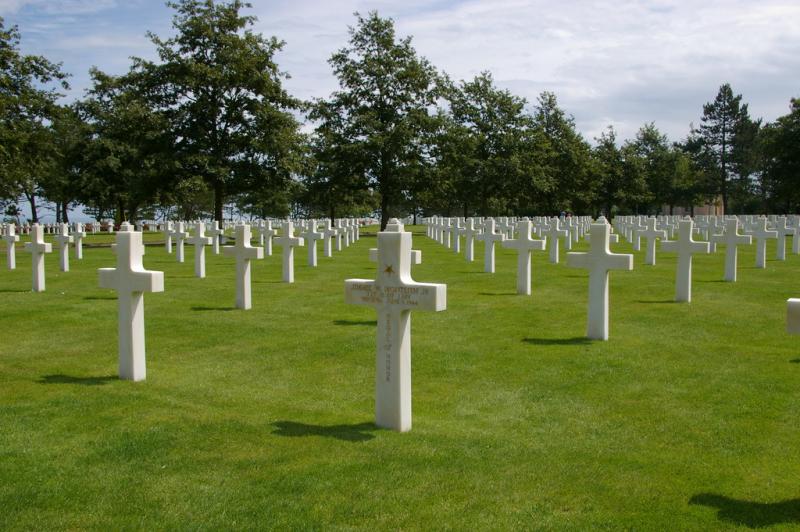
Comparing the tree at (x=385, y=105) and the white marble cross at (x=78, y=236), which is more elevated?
the tree at (x=385, y=105)

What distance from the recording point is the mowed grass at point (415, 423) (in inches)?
173

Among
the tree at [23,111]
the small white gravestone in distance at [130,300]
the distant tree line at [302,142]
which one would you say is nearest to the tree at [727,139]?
the distant tree line at [302,142]

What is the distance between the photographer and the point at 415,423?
19.7ft

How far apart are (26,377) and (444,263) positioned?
46.8 ft

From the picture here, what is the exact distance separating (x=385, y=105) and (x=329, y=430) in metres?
41.6

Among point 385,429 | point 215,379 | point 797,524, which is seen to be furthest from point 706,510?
point 215,379

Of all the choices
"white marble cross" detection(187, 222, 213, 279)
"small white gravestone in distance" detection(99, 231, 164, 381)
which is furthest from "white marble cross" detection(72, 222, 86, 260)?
"small white gravestone in distance" detection(99, 231, 164, 381)

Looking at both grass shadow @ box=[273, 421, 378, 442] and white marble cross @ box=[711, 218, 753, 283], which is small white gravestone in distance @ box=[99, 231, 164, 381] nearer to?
grass shadow @ box=[273, 421, 378, 442]

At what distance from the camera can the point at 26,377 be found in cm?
760

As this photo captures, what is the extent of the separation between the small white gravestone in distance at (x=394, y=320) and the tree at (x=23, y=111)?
2662cm

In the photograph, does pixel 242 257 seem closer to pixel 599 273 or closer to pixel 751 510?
pixel 599 273

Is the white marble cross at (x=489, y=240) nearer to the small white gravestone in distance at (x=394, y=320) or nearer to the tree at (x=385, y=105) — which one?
the small white gravestone in distance at (x=394, y=320)

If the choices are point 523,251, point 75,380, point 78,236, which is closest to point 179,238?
point 78,236

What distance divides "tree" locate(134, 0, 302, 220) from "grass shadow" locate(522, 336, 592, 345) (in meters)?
28.4
